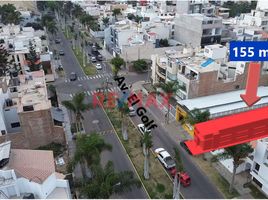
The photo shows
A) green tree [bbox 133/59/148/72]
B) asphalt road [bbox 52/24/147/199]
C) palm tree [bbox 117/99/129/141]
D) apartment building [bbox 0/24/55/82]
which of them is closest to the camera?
asphalt road [bbox 52/24/147/199]

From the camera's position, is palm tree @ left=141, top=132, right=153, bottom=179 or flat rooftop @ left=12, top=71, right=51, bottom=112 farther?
flat rooftop @ left=12, top=71, right=51, bottom=112

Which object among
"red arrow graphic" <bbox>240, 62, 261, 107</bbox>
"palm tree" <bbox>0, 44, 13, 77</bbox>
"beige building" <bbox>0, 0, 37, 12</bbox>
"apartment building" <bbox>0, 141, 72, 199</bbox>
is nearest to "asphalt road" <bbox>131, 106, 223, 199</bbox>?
"apartment building" <bbox>0, 141, 72, 199</bbox>

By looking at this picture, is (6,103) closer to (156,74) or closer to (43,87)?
(43,87)

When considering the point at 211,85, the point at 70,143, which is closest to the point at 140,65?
the point at 211,85

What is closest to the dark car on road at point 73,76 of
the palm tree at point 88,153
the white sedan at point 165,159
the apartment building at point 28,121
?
the apartment building at point 28,121

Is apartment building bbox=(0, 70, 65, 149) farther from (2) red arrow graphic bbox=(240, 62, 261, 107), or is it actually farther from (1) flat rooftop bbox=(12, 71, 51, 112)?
(2) red arrow graphic bbox=(240, 62, 261, 107)

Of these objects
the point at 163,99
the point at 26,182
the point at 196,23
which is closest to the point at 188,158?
the point at 163,99

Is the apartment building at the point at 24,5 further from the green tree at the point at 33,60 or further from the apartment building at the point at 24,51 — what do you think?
the green tree at the point at 33,60

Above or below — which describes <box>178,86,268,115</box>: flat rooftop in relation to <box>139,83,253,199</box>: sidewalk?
above
